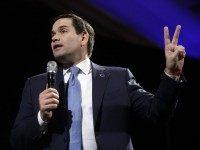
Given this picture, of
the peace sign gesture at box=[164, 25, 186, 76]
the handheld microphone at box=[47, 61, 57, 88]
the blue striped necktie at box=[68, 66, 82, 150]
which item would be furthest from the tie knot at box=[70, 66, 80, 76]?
the peace sign gesture at box=[164, 25, 186, 76]

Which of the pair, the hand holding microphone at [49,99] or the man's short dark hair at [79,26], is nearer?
the hand holding microphone at [49,99]

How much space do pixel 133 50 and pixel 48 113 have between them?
6.82ft

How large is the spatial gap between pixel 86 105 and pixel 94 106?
1.8 inches

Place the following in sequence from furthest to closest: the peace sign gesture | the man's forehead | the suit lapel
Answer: the man's forehead < the suit lapel < the peace sign gesture

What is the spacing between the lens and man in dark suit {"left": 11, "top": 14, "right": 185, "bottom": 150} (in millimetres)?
1799

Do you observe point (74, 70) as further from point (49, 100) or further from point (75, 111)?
point (49, 100)

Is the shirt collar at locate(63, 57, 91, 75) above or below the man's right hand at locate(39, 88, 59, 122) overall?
above

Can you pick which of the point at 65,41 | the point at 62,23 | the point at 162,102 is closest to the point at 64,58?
the point at 65,41

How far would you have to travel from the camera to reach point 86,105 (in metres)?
1.91

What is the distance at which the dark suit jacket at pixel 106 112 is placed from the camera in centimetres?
181

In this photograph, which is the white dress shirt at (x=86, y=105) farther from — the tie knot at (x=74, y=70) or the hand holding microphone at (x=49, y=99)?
the hand holding microphone at (x=49, y=99)

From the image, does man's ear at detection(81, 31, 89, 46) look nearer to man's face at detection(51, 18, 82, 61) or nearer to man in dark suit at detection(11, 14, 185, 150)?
man's face at detection(51, 18, 82, 61)

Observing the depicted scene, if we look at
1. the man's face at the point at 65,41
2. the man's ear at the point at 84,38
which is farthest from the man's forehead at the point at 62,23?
the man's ear at the point at 84,38

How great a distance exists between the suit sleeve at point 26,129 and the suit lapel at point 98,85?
0.29 metres
